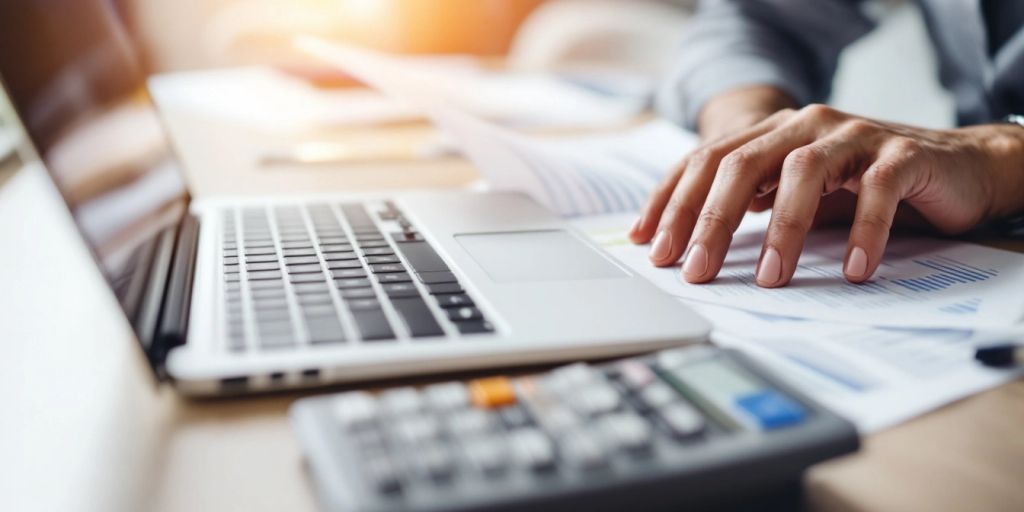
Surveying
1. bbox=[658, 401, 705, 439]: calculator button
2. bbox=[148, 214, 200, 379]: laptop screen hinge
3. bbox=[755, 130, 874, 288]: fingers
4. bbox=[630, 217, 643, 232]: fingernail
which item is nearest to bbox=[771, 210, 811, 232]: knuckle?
bbox=[755, 130, 874, 288]: fingers

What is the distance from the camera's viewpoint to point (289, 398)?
324 millimetres

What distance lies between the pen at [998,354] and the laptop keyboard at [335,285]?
0.74ft

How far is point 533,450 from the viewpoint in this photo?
23 cm

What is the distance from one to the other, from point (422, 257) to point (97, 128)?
0.75 feet

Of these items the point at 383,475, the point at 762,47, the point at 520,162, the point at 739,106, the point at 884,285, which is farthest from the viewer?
the point at 762,47

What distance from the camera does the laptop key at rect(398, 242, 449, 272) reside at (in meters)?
0.42

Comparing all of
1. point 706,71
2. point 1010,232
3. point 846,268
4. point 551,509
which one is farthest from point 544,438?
point 706,71

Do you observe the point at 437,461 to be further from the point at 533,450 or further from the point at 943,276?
the point at 943,276

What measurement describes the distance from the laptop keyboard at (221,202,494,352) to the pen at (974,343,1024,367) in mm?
227

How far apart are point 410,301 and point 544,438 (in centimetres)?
14

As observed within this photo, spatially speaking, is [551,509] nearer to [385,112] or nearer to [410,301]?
[410,301]

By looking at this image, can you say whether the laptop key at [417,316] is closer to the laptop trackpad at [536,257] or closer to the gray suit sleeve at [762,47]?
the laptop trackpad at [536,257]

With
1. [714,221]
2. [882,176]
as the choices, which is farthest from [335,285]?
[882,176]

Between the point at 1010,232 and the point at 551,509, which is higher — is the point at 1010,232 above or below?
below
